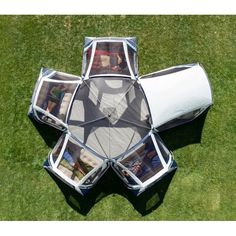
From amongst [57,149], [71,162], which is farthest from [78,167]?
[57,149]

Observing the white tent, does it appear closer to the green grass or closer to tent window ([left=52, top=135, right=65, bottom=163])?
tent window ([left=52, top=135, right=65, bottom=163])

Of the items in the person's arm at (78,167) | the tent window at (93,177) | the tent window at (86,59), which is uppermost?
the tent window at (86,59)

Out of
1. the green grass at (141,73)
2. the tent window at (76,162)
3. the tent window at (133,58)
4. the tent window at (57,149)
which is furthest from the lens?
the green grass at (141,73)

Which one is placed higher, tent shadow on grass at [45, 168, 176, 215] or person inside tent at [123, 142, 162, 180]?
person inside tent at [123, 142, 162, 180]

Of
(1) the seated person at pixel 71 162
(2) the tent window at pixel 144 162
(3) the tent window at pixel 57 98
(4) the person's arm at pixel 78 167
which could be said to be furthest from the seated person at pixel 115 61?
(4) the person's arm at pixel 78 167

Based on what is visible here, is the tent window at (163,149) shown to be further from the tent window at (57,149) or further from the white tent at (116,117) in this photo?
the tent window at (57,149)

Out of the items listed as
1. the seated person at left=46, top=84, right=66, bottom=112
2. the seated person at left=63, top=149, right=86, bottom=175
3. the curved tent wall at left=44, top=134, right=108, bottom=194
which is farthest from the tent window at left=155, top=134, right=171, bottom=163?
the seated person at left=46, top=84, right=66, bottom=112

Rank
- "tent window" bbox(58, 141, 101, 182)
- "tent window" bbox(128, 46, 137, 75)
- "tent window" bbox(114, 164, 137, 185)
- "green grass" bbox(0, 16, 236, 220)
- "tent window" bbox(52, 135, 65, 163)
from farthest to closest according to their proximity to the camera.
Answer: "green grass" bbox(0, 16, 236, 220) < "tent window" bbox(128, 46, 137, 75) < "tent window" bbox(52, 135, 65, 163) < "tent window" bbox(114, 164, 137, 185) < "tent window" bbox(58, 141, 101, 182)
